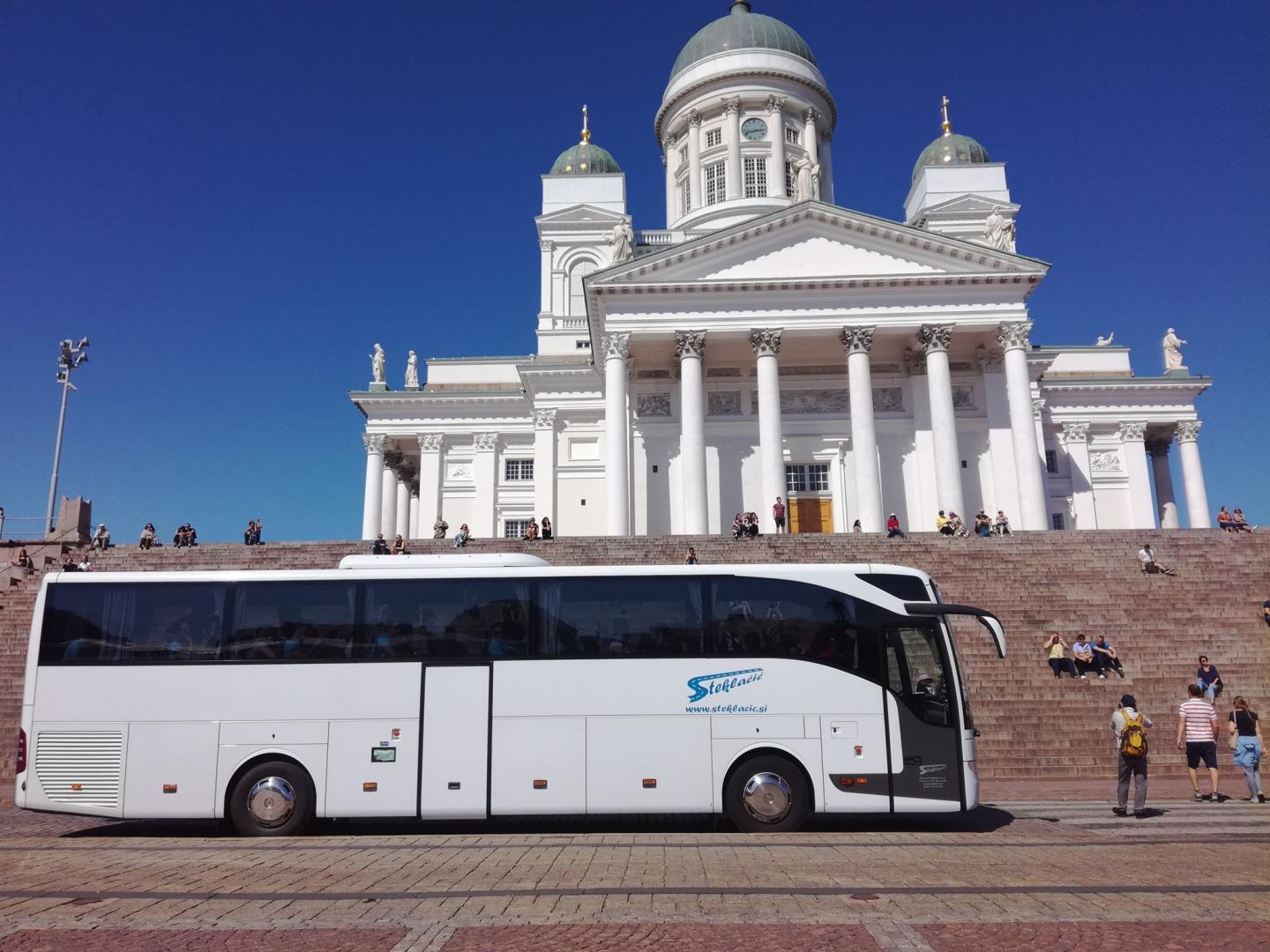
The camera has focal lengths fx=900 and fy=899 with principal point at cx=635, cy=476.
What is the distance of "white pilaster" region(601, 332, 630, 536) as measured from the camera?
34.3 m

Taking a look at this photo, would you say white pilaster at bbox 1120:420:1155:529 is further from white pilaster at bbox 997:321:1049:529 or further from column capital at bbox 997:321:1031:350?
column capital at bbox 997:321:1031:350

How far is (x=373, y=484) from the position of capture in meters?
48.2

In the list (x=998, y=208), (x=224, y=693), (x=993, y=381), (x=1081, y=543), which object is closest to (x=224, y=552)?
(x=224, y=693)

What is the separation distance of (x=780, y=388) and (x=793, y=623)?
1105 inches

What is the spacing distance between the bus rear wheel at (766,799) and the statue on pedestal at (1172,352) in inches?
1892

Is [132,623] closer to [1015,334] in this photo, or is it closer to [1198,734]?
[1198,734]

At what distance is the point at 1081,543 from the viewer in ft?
84.6

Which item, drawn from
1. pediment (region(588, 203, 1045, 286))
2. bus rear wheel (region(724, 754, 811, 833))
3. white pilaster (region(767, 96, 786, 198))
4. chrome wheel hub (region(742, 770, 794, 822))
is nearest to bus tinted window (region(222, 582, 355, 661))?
bus rear wheel (region(724, 754, 811, 833))

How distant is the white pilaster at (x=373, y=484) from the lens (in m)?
47.7

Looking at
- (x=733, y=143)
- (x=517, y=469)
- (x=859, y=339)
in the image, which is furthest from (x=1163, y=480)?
(x=517, y=469)

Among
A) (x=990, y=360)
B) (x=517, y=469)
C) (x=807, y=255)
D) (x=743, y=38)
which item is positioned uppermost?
(x=743, y=38)

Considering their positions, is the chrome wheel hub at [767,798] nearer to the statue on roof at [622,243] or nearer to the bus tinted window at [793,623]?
the bus tinted window at [793,623]

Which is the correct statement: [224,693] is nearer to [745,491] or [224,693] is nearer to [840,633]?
[840,633]

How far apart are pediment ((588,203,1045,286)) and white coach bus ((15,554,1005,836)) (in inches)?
1035
